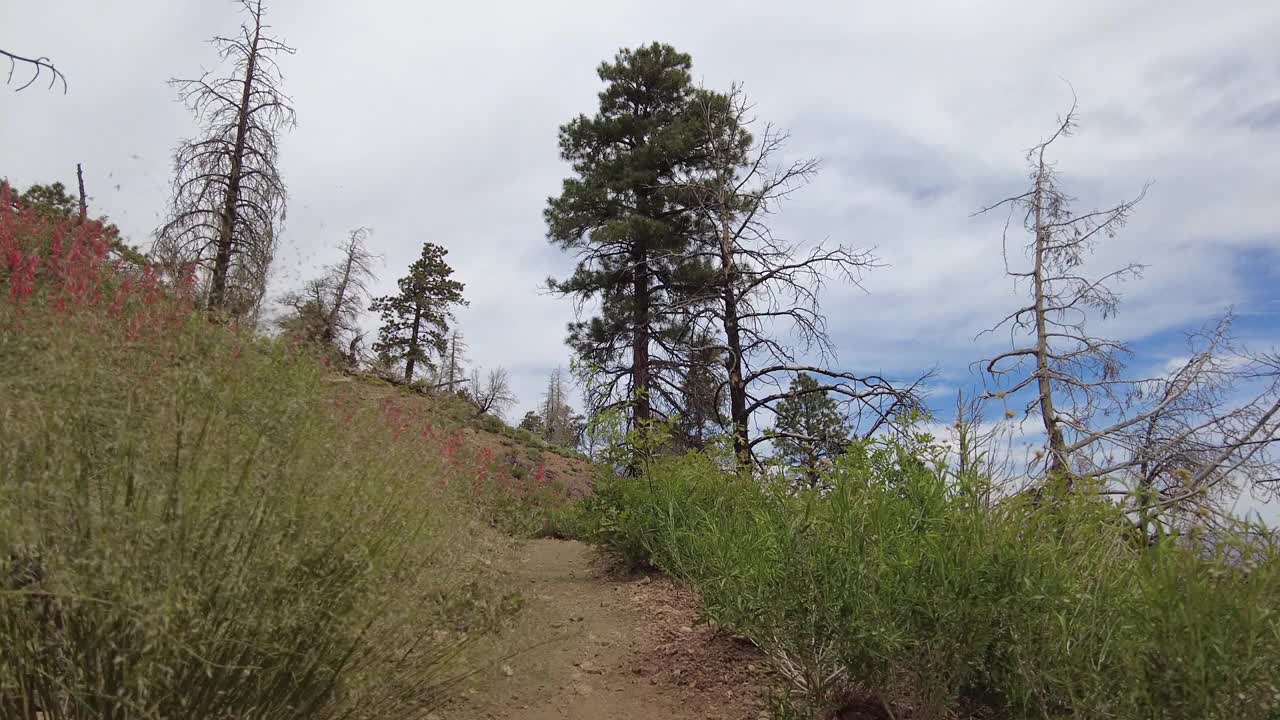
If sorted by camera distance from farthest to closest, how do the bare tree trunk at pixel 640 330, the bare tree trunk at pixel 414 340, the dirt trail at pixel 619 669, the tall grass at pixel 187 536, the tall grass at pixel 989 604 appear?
the bare tree trunk at pixel 414 340
the bare tree trunk at pixel 640 330
the dirt trail at pixel 619 669
the tall grass at pixel 989 604
the tall grass at pixel 187 536

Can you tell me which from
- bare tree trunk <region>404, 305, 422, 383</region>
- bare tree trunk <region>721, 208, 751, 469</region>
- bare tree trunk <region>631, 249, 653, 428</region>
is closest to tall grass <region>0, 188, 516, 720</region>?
bare tree trunk <region>721, 208, 751, 469</region>

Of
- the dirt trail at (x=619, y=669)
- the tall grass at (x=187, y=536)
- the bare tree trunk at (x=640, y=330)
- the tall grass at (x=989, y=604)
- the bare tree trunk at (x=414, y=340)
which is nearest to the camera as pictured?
the tall grass at (x=187, y=536)

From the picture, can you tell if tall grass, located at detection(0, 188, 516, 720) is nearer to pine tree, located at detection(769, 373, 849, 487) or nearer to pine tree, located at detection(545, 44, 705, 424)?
pine tree, located at detection(769, 373, 849, 487)

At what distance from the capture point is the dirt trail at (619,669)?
12.0ft

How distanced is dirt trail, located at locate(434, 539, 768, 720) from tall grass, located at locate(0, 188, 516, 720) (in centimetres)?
66

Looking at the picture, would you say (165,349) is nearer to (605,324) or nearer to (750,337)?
(750,337)

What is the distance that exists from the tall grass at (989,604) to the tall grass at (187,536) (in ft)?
5.65

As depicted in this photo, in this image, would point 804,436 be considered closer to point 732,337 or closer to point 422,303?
point 732,337

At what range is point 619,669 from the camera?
4410 millimetres

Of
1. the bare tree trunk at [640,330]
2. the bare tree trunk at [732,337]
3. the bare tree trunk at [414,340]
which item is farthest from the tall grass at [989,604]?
the bare tree trunk at [414,340]

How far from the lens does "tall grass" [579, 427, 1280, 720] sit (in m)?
1.97

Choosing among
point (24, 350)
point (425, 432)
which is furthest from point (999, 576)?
point (24, 350)

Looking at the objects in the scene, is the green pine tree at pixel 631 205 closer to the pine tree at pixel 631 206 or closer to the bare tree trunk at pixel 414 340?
the pine tree at pixel 631 206

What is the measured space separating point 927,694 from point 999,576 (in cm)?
69
